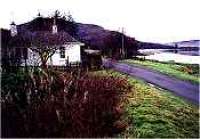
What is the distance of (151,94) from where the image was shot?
1864cm

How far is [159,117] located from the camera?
44.5 ft

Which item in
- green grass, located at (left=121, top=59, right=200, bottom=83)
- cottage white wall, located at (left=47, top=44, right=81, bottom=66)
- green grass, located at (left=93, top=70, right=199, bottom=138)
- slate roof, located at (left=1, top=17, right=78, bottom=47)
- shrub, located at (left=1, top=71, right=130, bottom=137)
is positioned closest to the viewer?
shrub, located at (left=1, top=71, right=130, bottom=137)

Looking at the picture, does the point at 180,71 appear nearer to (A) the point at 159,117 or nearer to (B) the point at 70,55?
(B) the point at 70,55

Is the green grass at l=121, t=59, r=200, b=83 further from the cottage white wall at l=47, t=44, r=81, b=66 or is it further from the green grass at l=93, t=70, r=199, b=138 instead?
the green grass at l=93, t=70, r=199, b=138

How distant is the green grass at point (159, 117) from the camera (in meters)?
11.5

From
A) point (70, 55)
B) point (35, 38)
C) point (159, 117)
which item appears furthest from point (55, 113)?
point (70, 55)

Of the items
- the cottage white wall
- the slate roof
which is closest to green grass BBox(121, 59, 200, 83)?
the cottage white wall

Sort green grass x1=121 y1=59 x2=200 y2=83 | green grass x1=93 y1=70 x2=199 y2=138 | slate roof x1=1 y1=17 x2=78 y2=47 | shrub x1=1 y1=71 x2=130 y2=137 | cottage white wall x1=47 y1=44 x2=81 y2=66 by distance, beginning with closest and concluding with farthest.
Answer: shrub x1=1 y1=71 x2=130 y2=137 < green grass x1=93 y1=70 x2=199 y2=138 < green grass x1=121 y1=59 x2=200 y2=83 < slate roof x1=1 y1=17 x2=78 y2=47 < cottage white wall x1=47 y1=44 x2=81 y2=66

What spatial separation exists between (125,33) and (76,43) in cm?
2683

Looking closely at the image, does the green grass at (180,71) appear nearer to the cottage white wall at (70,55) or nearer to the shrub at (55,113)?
the cottage white wall at (70,55)

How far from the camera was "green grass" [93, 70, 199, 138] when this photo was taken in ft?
37.6

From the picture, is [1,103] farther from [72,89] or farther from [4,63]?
[4,63]

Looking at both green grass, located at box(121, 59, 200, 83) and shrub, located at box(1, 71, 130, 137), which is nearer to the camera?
shrub, located at box(1, 71, 130, 137)

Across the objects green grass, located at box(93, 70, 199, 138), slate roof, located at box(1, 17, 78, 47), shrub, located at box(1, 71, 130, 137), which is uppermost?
slate roof, located at box(1, 17, 78, 47)
